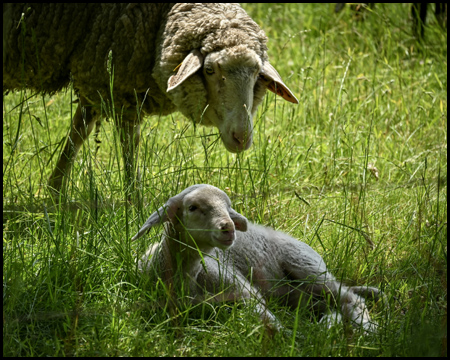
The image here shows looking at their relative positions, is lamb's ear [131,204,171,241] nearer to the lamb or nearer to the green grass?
the lamb

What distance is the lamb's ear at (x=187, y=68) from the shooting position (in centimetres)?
375

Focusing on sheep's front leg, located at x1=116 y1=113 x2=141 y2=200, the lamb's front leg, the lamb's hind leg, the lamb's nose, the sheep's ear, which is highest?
sheep's front leg, located at x1=116 y1=113 x2=141 y2=200

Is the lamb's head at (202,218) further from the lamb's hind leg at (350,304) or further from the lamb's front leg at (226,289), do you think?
the lamb's hind leg at (350,304)

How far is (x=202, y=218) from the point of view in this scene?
2732 millimetres

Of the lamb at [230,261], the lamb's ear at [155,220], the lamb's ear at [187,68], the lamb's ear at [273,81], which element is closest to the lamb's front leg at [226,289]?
the lamb at [230,261]

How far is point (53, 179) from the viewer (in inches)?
162

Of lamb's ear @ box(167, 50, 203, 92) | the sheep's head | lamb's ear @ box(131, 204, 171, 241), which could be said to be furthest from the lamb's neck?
lamb's ear @ box(167, 50, 203, 92)

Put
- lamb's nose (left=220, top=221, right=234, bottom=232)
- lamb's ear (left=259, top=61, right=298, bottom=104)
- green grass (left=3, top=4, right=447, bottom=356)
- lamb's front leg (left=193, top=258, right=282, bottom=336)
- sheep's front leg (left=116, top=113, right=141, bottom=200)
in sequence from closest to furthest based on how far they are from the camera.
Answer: green grass (left=3, top=4, right=447, bottom=356) < lamb's nose (left=220, top=221, right=234, bottom=232) < lamb's front leg (left=193, top=258, right=282, bottom=336) < sheep's front leg (left=116, top=113, right=141, bottom=200) < lamb's ear (left=259, top=61, right=298, bottom=104)

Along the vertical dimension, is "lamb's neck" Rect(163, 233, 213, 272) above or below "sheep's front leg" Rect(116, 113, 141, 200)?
below

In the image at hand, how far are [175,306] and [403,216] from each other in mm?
1901

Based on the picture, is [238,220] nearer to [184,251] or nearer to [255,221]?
[184,251]

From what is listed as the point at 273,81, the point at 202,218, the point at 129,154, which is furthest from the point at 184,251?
the point at 273,81

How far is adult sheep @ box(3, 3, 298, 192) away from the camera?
12.5 feet

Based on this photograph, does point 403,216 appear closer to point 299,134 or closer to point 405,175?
point 405,175
